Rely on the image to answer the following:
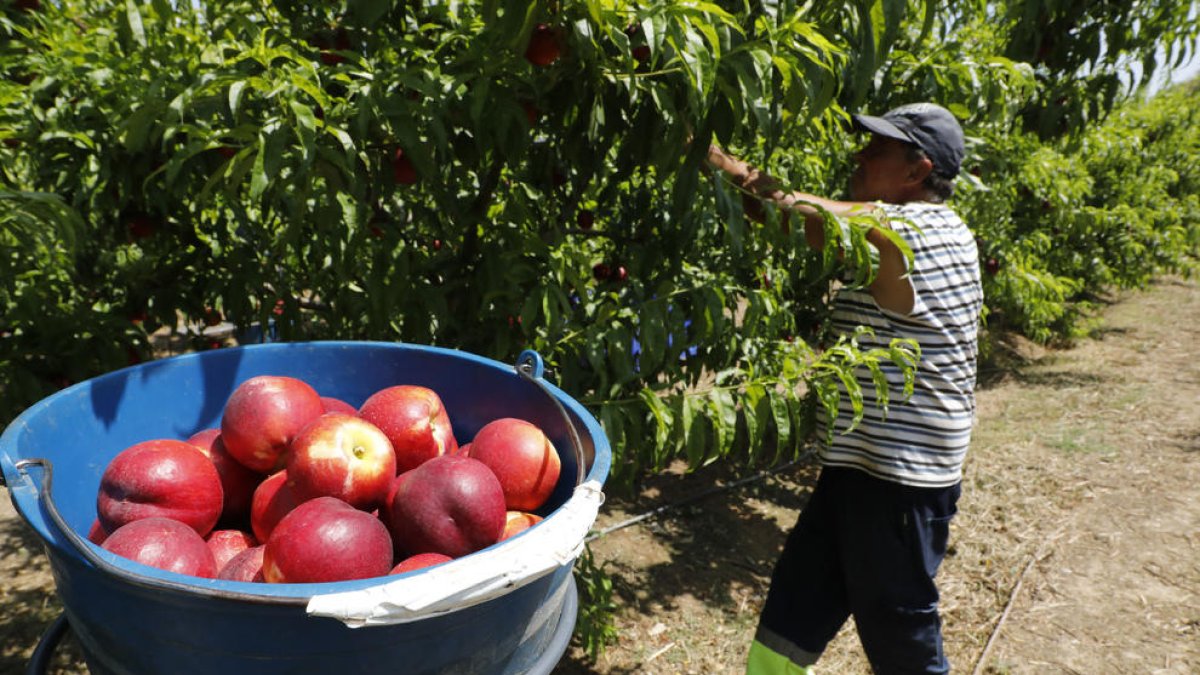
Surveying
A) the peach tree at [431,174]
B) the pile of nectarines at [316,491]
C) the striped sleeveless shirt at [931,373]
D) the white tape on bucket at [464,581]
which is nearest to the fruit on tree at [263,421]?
the pile of nectarines at [316,491]

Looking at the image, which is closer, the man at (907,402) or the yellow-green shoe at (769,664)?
the man at (907,402)

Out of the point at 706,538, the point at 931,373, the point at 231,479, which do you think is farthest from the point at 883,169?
the point at 706,538

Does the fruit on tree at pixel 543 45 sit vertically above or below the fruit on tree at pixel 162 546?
above

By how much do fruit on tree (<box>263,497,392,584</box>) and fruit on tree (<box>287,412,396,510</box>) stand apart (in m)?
0.10

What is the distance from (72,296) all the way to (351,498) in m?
1.86

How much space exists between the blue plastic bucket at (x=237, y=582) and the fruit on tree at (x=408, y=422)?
0.16 metres

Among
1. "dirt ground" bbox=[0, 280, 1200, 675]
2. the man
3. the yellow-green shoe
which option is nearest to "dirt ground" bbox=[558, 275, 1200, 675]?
"dirt ground" bbox=[0, 280, 1200, 675]

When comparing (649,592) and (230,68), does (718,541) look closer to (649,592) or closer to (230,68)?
(649,592)

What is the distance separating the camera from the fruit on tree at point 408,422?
1.30 meters

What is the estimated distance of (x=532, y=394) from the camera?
1405 millimetres

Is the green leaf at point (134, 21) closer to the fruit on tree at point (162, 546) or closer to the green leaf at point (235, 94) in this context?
the green leaf at point (235, 94)

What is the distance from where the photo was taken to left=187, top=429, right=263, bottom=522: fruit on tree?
1301 mm

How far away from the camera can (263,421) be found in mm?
1230

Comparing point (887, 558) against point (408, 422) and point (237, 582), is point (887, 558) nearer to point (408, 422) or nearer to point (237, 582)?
point (408, 422)
